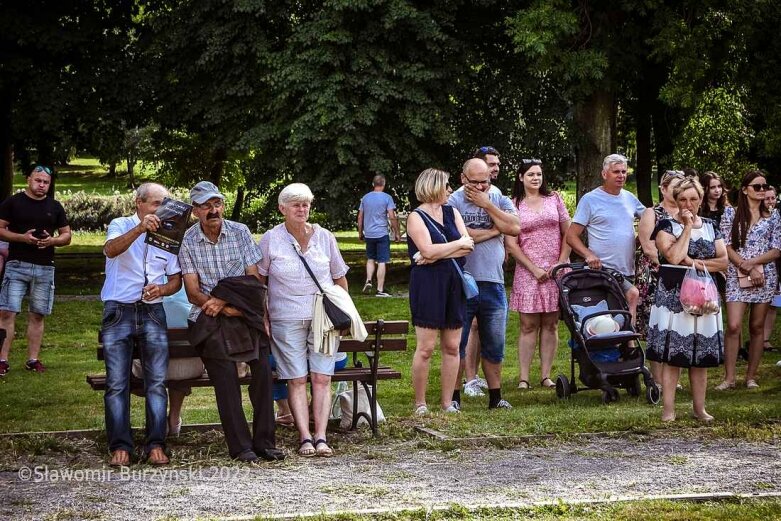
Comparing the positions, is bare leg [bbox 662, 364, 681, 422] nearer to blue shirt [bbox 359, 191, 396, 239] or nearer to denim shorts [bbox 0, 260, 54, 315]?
denim shorts [bbox 0, 260, 54, 315]

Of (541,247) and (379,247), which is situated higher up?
(379,247)

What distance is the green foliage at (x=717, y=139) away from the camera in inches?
823

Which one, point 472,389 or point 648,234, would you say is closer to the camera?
point 648,234

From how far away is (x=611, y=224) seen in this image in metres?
11.3

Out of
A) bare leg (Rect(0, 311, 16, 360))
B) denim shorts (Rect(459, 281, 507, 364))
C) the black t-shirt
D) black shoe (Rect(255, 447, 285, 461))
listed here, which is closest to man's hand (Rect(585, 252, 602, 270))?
denim shorts (Rect(459, 281, 507, 364))

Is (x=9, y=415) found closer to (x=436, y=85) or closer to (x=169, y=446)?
(x=169, y=446)

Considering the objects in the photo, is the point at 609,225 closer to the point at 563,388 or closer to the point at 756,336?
the point at 563,388

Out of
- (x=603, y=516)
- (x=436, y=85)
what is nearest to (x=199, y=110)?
(x=436, y=85)

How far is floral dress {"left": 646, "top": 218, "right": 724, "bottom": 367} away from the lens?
9.32m

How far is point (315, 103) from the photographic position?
2253 centimetres

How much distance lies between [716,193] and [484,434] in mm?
4746

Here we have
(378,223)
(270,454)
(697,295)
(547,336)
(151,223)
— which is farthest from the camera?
(378,223)

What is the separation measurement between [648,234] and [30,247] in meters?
6.27

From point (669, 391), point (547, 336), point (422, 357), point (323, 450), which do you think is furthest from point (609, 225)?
point (323, 450)
